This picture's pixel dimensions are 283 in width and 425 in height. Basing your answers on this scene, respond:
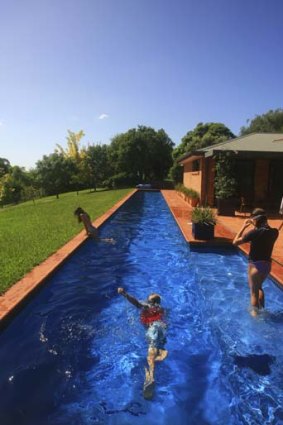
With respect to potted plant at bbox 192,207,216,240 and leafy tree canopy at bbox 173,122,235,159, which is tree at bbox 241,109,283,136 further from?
potted plant at bbox 192,207,216,240

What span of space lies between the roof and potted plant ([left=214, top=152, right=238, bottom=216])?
0.49 m

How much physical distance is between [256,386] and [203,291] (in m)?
3.05

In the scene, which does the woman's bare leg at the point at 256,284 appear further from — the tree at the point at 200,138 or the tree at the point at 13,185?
the tree at the point at 200,138

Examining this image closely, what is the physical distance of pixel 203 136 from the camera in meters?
43.3

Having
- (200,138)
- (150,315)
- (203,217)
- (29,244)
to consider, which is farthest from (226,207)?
(200,138)

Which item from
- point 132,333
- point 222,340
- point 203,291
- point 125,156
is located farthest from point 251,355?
point 125,156

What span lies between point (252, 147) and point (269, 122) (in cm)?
4154

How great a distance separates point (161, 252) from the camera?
10102mm

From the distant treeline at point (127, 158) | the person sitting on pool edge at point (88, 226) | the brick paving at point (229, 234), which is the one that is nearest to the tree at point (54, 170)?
the distant treeline at point (127, 158)

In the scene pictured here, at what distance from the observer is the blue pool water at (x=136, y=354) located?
3684mm

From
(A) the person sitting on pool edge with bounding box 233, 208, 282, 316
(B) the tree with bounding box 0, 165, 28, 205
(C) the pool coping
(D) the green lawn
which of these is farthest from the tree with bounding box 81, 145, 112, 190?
(A) the person sitting on pool edge with bounding box 233, 208, 282, 316

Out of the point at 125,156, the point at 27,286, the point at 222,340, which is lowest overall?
the point at 222,340

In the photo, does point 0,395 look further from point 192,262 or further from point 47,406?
point 192,262

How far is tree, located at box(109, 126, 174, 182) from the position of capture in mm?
47688
